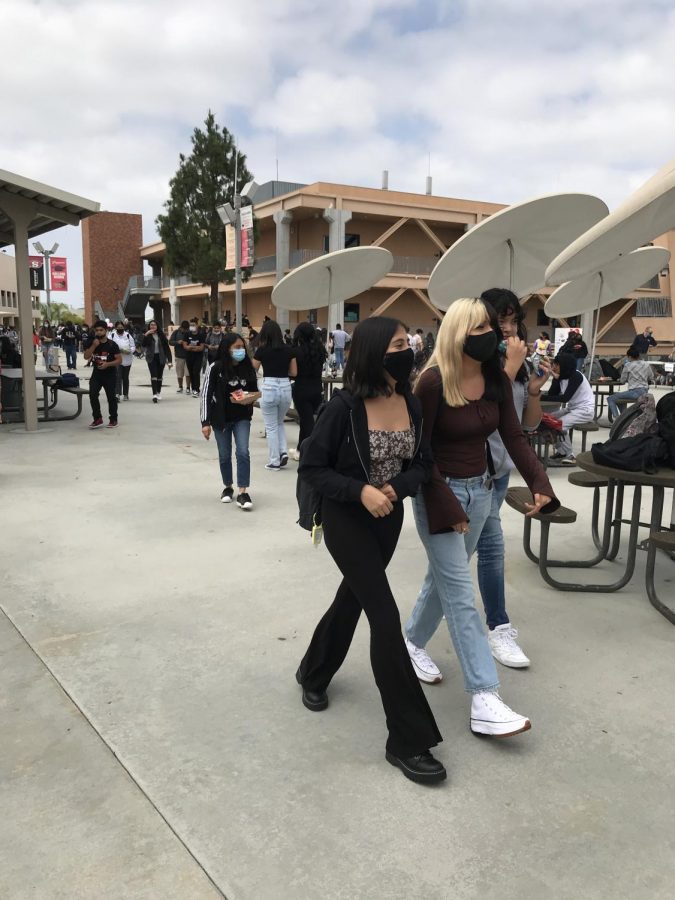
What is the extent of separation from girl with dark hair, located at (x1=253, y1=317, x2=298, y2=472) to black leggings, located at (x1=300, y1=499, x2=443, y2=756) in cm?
535

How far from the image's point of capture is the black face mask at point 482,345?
292cm

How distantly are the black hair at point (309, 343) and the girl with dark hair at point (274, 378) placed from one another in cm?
22

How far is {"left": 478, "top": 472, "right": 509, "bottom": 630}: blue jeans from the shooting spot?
136 inches

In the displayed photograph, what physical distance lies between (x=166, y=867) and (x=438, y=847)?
0.86 meters

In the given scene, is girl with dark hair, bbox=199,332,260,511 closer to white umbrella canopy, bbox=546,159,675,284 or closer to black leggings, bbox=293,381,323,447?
black leggings, bbox=293,381,323,447

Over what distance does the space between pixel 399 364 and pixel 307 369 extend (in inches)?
237

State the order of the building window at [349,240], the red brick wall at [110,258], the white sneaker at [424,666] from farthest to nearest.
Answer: the red brick wall at [110,258], the building window at [349,240], the white sneaker at [424,666]

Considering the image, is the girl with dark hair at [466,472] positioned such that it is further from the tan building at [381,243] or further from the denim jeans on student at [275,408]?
the tan building at [381,243]

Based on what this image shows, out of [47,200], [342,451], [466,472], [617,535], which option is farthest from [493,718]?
[47,200]

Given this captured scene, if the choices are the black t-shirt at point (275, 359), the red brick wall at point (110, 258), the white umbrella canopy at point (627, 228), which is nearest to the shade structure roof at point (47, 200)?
the black t-shirt at point (275, 359)

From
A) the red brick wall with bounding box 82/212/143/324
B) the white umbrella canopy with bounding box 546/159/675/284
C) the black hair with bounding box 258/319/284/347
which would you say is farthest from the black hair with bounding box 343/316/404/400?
the red brick wall with bounding box 82/212/143/324

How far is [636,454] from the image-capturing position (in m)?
4.16

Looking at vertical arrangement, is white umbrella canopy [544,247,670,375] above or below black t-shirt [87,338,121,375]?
above

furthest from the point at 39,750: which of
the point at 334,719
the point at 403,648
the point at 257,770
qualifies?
the point at 403,648
